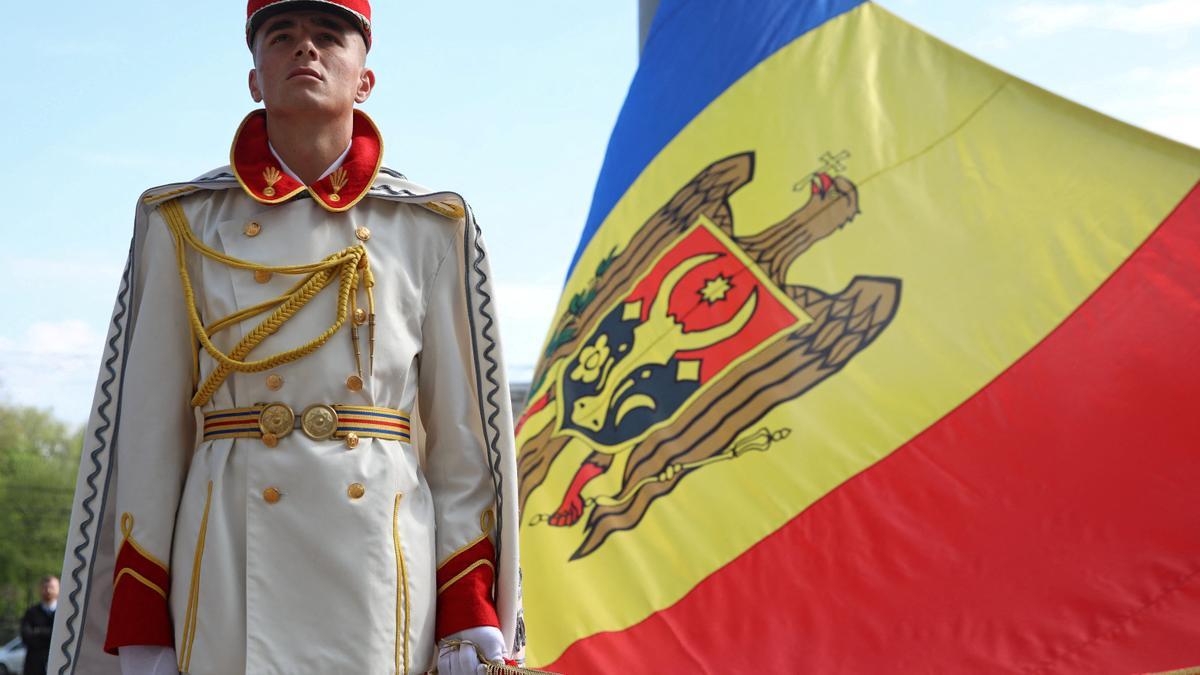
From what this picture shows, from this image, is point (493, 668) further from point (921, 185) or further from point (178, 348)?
point (921, 185)

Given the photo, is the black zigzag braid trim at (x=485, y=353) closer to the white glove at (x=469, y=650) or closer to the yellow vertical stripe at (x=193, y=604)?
the white glove at (x=469, y=650)

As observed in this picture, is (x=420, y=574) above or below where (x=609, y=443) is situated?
below

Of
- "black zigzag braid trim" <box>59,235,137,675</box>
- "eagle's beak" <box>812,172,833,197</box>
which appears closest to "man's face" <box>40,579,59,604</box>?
"eagle's beak" <box>812,172,833,197</box>

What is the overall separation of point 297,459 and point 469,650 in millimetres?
378

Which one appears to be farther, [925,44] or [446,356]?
[925,44]

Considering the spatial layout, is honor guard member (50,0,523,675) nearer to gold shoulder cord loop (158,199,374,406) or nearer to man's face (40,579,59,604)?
gold shoulder cord loop (158,199,374,406)

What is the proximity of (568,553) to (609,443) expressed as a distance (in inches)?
16.3

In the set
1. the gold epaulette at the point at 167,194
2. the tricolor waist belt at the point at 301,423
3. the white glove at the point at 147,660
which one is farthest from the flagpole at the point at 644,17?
the white glove at the point at 147,660

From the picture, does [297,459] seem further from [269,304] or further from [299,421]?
[269,304]

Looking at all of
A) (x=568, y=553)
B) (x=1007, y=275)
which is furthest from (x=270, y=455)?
(x=1007, y=275)

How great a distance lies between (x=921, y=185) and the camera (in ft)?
15.6

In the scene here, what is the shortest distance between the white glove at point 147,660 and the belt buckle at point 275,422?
335 mm

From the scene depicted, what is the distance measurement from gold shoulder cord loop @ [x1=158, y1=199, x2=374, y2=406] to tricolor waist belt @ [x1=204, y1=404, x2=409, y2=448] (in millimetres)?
56

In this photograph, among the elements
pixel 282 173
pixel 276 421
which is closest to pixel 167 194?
pixel 282 173
